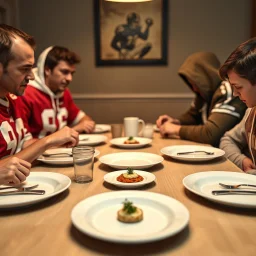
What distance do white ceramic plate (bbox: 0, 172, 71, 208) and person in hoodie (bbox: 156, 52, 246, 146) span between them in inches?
40.6

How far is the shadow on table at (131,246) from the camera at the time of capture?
66 cm

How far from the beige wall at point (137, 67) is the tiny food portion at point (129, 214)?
2857 millimetres

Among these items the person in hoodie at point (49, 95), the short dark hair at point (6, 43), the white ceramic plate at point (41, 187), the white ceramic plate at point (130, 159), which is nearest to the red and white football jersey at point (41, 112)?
the person in hoodie at point (49, 95)

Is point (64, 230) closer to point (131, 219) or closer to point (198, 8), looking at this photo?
point (131, 219)

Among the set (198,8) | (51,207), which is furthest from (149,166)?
(198,8)

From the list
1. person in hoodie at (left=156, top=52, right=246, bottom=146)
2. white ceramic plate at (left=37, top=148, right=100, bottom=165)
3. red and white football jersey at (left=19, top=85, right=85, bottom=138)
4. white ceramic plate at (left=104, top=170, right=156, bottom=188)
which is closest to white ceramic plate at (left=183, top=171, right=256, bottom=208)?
white ceramic plate at (left=104, top=170, right=156, bottom=188)

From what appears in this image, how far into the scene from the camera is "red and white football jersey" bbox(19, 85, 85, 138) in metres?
2.14

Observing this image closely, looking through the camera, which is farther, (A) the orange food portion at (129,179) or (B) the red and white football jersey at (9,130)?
(B) the red and white football jersey at (9,130)

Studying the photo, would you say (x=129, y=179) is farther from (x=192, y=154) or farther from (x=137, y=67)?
(x=137, y=67)

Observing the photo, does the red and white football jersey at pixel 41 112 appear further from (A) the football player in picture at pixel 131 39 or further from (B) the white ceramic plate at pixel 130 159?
(A) the football player in picture at pixel 131 39

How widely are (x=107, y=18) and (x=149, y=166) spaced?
2.61m

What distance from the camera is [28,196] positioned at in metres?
0.93

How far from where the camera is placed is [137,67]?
3.53 m

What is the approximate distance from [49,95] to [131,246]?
5.93 ft
